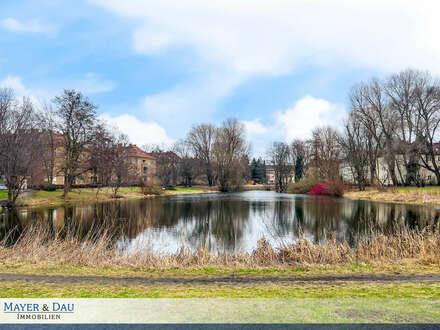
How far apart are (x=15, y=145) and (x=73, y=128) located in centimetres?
993

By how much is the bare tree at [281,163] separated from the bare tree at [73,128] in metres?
48.1

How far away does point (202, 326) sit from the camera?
13.5ft

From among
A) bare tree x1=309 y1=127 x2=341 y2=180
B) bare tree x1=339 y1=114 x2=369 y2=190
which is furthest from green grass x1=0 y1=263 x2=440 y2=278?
bare tree x1=309 y1=127 x2=341 y2=180

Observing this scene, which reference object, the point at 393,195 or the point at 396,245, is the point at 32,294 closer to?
the point at 396,245

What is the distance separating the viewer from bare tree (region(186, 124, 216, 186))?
244 ft

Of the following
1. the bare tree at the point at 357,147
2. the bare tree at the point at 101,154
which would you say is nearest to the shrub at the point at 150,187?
the bare tree at the point at 101,154

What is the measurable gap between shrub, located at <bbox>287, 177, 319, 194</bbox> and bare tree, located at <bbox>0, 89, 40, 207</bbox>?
142ft

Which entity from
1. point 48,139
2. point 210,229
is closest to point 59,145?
point 48,139

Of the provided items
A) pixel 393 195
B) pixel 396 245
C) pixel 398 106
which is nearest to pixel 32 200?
pixel 396 245

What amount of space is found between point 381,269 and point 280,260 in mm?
2819

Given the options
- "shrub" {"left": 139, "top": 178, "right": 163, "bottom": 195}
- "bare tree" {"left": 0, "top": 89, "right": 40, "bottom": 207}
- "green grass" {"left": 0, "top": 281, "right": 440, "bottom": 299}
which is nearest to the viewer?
"green grass" {"left": 0, "top": 281, "right": 440, "bottom": 299}

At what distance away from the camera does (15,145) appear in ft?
96.8

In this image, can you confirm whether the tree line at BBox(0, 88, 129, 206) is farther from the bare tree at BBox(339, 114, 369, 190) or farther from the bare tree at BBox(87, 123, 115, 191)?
the bare tree at BBox(339, 114, 369, 190)

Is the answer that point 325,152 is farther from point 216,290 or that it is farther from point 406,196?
point 216,290
